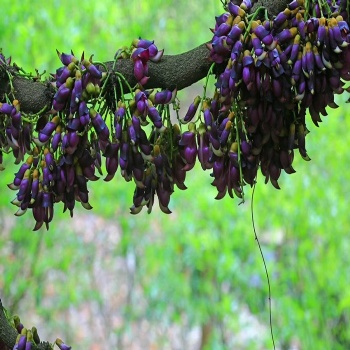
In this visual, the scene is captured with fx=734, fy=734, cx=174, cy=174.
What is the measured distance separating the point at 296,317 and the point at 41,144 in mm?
1902

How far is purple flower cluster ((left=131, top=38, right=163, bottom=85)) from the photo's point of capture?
757 millimetres

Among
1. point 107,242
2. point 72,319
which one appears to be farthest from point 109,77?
point 72,319

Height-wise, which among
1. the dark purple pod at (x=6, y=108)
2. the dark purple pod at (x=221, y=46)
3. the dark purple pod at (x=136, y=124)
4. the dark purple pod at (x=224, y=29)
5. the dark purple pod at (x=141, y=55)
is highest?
the dark purple pod at (x=224, y=29)

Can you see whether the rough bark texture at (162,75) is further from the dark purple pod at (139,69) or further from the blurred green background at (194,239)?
the blurred green background at (194,239)

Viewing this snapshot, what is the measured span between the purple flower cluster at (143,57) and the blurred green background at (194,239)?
1531 millimetres

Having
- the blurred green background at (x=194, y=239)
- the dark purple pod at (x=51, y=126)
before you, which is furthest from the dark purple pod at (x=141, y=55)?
the blurred green background at (x=194, y=239)

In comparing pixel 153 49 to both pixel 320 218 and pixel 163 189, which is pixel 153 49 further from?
pixel 320 218

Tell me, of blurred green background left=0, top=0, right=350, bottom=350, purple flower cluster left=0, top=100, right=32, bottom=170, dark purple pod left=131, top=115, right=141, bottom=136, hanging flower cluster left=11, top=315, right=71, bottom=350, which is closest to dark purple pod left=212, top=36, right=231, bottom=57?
dark purple pod left=131, top=115, right=141, bottom=136

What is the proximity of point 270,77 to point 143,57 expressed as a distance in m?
0.13

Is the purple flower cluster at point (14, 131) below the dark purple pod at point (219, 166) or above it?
below

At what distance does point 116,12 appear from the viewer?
2.64m

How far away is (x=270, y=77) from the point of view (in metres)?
0.72

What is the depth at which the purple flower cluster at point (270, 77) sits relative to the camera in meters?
0.71

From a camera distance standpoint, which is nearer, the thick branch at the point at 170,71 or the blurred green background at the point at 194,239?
the thick branch at the point at 170,71
